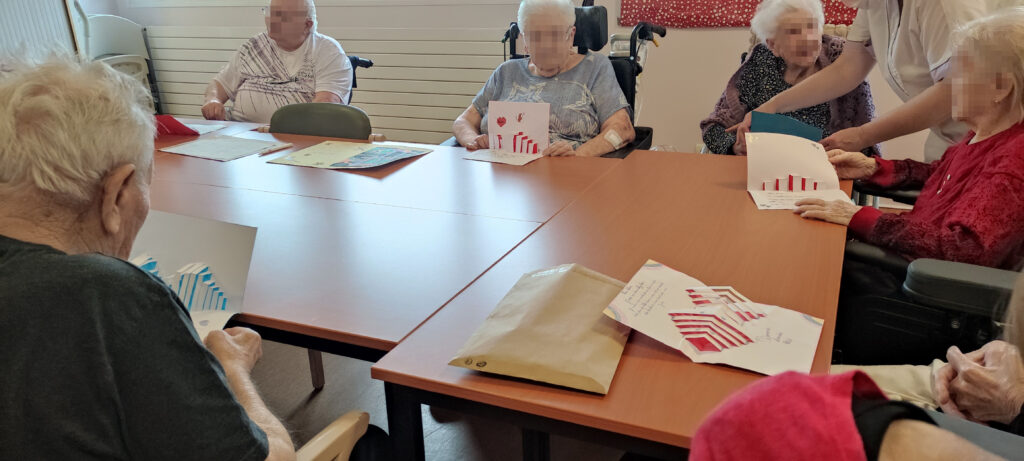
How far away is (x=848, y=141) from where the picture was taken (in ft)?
6.99

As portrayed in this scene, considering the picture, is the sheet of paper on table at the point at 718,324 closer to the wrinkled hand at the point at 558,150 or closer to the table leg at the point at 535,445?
the table leg at the point at 535,445

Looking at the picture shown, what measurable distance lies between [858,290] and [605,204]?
0.63m

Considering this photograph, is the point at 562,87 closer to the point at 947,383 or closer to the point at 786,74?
the point at 786,74

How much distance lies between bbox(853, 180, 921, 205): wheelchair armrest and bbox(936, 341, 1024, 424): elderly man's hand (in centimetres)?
83

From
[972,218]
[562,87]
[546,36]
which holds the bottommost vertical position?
[972,218]

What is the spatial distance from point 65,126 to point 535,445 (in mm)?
757

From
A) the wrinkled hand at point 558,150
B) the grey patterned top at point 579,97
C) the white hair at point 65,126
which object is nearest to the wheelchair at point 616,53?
the grey patterned top at point 579,97

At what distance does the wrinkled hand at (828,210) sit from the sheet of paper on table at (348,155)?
1.27m

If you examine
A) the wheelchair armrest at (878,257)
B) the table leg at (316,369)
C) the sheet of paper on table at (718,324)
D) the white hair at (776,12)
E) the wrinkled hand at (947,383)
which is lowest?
the table leg at (316,369)

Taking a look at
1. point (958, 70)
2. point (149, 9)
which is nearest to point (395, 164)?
point (958, 70)

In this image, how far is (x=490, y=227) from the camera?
1.67 m

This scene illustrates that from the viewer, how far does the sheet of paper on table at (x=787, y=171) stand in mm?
1830

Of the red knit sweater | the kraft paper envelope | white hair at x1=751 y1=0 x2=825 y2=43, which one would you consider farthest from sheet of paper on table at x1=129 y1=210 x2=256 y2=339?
white hair at x1=751 y1=0 x2=825 y2=43

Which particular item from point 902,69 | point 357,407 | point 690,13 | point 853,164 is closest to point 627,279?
point 853,164
